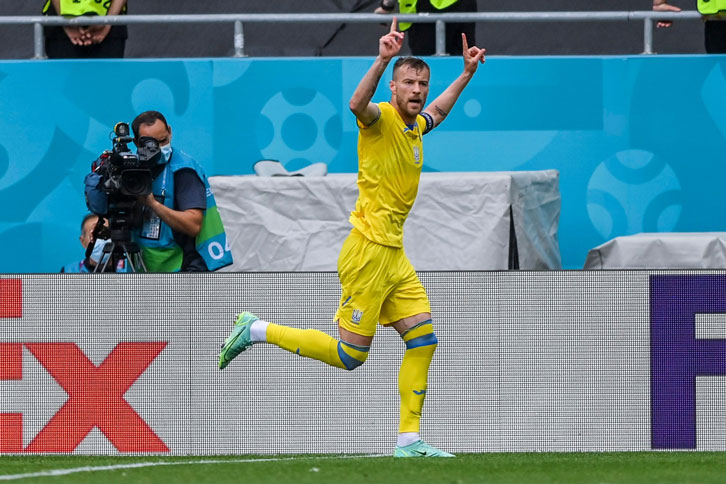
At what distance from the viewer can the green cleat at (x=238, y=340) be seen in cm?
696

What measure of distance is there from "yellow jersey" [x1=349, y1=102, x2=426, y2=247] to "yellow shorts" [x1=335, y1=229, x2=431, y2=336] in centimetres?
7

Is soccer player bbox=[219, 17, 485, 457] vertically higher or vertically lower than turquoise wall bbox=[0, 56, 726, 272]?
lower

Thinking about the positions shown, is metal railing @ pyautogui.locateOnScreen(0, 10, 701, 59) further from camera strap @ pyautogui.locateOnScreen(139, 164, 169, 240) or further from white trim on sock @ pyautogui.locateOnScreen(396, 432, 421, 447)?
white trim on sock @ pyautogui.locateOnScreen(396, 432, 421, 447)

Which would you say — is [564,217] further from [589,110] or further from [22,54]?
[22,54]

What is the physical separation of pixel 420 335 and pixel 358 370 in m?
1.01

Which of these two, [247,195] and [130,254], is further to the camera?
[247,195]

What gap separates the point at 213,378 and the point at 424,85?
219 cm

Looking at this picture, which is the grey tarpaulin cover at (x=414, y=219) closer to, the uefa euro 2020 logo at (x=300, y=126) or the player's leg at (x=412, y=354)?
the uefa euro 2020 logo at (x=300, y=126)

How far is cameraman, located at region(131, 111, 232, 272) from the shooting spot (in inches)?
309

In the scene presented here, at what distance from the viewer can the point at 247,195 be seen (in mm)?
10047

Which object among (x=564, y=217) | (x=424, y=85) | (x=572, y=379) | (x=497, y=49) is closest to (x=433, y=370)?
(x=572, y=379)

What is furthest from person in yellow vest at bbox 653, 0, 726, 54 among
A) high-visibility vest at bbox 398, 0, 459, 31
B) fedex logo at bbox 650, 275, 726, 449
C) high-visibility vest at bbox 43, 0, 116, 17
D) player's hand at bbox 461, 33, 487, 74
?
high-visibility vest at bbox 43, 0, 116, 17

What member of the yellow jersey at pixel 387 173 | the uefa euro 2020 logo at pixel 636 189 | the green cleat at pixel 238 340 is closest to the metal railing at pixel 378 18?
the uefa euro 2020 logo at pixel 636 189

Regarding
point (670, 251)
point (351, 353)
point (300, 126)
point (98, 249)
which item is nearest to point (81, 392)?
point (98, 249)
